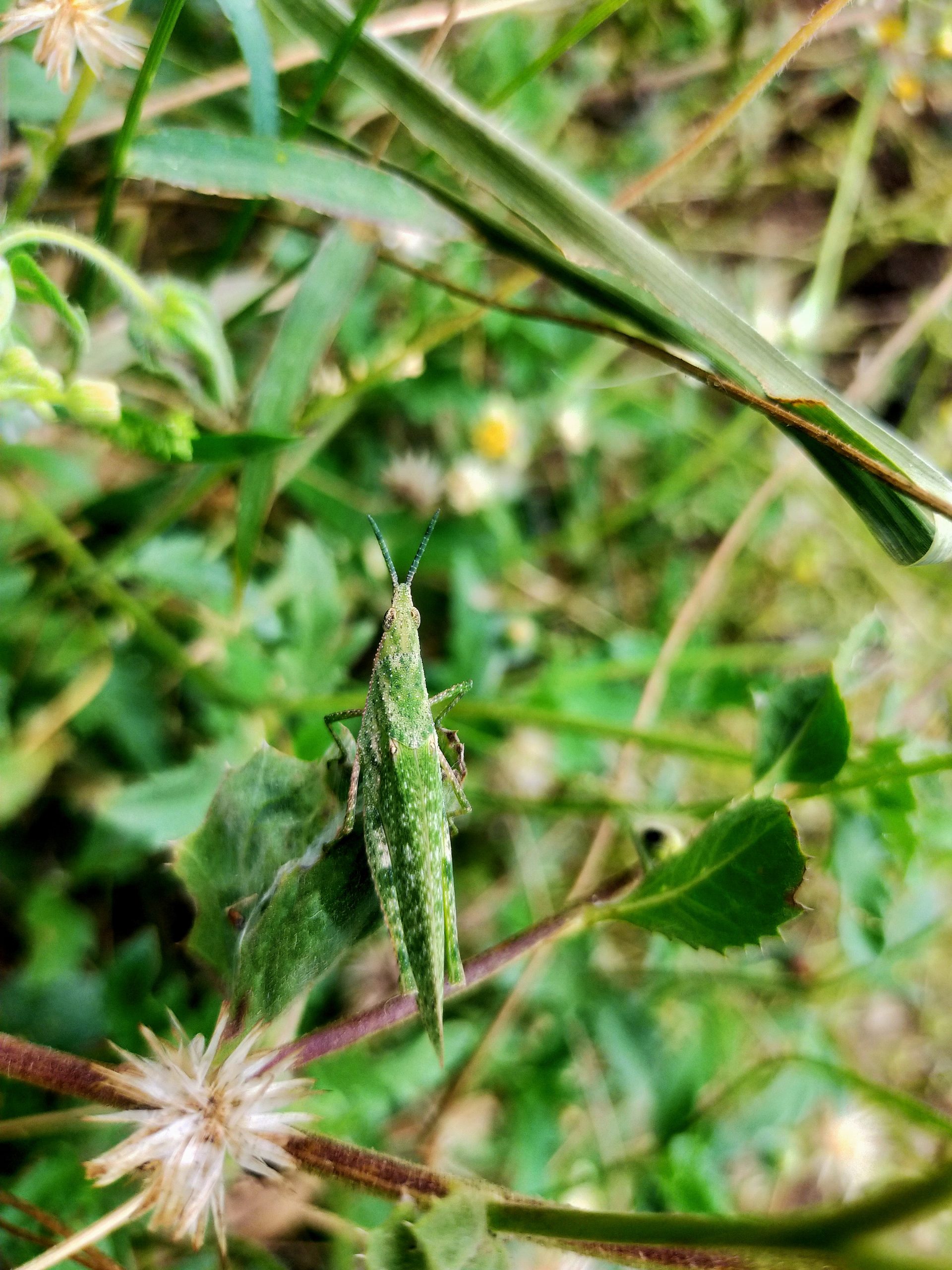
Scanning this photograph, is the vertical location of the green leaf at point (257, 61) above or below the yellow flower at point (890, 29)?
below

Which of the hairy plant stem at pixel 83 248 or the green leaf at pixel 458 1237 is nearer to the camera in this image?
the green leaf at pixel 458 1237

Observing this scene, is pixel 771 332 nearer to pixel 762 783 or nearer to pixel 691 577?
pixel 691 577

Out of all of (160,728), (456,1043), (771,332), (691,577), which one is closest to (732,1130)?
(456,1043)

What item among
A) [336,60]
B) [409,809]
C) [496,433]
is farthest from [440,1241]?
[496,433]

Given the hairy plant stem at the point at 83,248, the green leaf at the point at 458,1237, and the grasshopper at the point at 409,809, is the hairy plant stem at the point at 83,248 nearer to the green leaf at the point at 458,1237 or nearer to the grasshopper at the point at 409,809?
the grasshopper at the point at 409,809

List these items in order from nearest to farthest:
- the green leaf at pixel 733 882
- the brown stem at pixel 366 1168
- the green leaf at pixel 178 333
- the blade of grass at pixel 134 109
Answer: the brown stem at pixel 366 1168
the green leaf at pixel 733 882
the blade of grass at pixel 134 109
the green leaf at pixel 178 333

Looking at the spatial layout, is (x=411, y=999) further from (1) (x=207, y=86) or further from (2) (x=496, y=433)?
(2) (x=496, y=433)

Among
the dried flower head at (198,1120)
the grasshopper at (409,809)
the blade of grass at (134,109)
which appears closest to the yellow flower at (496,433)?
the grasshopper at (409,809)
